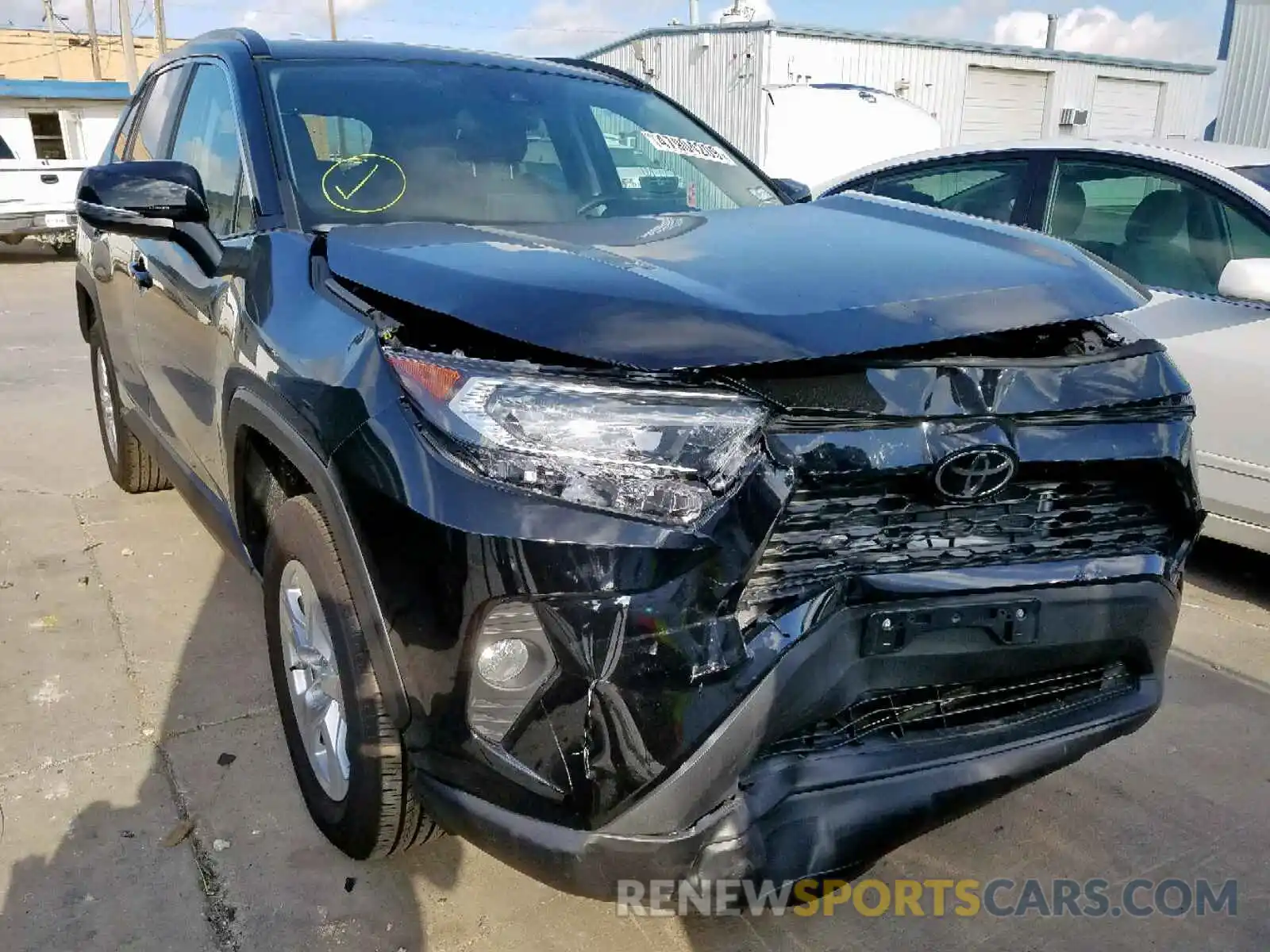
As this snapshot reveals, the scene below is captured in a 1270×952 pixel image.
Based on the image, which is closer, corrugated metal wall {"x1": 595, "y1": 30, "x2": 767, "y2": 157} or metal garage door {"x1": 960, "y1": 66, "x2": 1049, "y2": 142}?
corrugated metal wall {"x1": 595, "y1": 30, "x2": 767, "y2": 157}

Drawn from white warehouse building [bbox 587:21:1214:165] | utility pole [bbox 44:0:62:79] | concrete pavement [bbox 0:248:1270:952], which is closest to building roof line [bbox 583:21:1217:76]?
white warehouse building [bbox 587:21:1214:165]

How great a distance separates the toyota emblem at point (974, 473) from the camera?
1.72 meters

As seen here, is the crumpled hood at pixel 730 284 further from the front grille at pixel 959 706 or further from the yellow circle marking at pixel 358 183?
the front grille at pixel 959 706

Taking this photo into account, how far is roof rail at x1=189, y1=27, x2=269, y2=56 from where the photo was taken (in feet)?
9.25

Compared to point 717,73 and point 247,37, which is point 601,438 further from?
point 717,73

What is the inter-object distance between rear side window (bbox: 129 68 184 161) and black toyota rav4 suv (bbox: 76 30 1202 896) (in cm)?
159

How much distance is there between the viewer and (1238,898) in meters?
2.26

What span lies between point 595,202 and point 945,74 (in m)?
21.2

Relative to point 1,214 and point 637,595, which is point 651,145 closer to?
point 637,595

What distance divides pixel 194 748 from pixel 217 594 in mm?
1028

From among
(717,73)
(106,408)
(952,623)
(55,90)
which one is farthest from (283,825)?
(55,90)

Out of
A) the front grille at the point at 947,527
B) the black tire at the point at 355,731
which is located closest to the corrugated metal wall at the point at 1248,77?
the front grille at the point at 947,527

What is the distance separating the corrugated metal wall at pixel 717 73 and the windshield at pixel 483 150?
1475cm

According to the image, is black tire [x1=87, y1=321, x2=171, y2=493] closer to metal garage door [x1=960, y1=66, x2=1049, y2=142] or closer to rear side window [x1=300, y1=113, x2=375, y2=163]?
rear side window [x1=300, y1=113, x2=375, y2=163]
